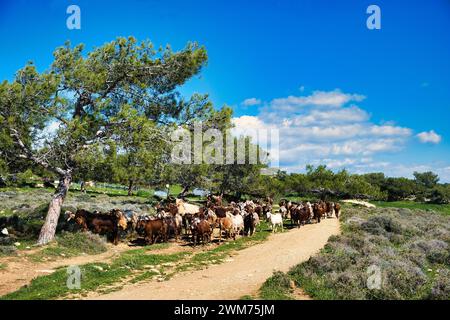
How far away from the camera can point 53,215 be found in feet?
57.2

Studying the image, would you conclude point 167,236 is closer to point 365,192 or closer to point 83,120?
point 83,120

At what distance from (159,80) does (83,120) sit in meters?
4.97

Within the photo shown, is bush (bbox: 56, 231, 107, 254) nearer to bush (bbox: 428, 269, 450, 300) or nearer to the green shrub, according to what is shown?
the green shrub

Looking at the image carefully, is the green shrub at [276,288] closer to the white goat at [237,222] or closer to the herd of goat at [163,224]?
the herd of goat at [163,224]

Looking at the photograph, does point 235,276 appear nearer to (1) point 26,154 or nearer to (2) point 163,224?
(2) point 163,224

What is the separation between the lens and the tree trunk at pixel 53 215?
17078mm

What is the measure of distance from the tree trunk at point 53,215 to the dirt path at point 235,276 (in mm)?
8049

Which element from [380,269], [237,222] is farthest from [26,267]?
[380,269]

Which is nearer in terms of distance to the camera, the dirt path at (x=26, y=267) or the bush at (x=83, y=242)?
the dirt path at (x=26, y=267)

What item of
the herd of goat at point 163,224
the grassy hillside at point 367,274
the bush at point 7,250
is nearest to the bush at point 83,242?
the herd of goat at point 163,224

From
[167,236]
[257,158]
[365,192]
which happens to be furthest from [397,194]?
[167,236]

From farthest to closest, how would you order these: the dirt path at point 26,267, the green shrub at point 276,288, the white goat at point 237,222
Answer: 1. the white goat at point 237,222
2. the dirt path at point 26,267
3. the green shrub at point 276,288

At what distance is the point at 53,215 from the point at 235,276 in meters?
10.2
